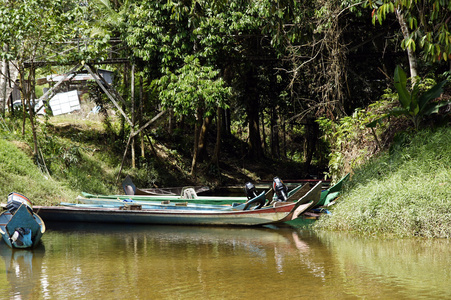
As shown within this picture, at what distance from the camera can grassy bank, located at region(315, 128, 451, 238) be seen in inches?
321

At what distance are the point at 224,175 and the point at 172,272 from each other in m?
13.8

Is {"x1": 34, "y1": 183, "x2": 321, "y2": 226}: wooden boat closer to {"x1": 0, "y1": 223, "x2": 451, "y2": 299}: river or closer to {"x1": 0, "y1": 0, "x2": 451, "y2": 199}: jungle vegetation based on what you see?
{"x1": 0, "y1": 223, "x2": 451, "y2": 299}: river

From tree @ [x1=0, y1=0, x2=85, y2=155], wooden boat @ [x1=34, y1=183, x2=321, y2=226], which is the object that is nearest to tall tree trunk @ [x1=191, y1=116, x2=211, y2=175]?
tree @ [x1=0, y1=0, x2=85, y2=155]

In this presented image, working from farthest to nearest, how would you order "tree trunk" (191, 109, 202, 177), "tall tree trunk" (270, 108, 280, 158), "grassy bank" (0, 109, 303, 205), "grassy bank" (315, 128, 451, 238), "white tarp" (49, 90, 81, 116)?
"tall tree trunk" (270, 108, 280, 158) → "white tarp" (49, 90, 81, 116) → "tree trunk" (191, 109, 202, 177) → "grassy bank" (0, 109, 303, 205) → "grassy bank" (315, 128, 451, 238)

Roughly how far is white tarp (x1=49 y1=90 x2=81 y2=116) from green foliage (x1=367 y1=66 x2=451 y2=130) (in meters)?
16.1

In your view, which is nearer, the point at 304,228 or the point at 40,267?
the point at 40,267

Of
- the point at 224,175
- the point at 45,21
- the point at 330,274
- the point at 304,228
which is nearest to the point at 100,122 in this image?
the point at 224,175

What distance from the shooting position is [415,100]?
9.91 meters

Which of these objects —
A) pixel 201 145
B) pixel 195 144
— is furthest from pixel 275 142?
pixel 195 144

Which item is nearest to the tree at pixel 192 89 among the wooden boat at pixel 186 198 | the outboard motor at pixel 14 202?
the wooden boat at pixel 186 198

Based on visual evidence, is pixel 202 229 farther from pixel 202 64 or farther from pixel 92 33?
pixel 92 33

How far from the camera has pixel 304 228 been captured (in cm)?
1018

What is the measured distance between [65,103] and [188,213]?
13.8 meters

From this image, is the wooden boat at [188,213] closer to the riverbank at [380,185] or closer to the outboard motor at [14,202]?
the riverbank at [380,185]
